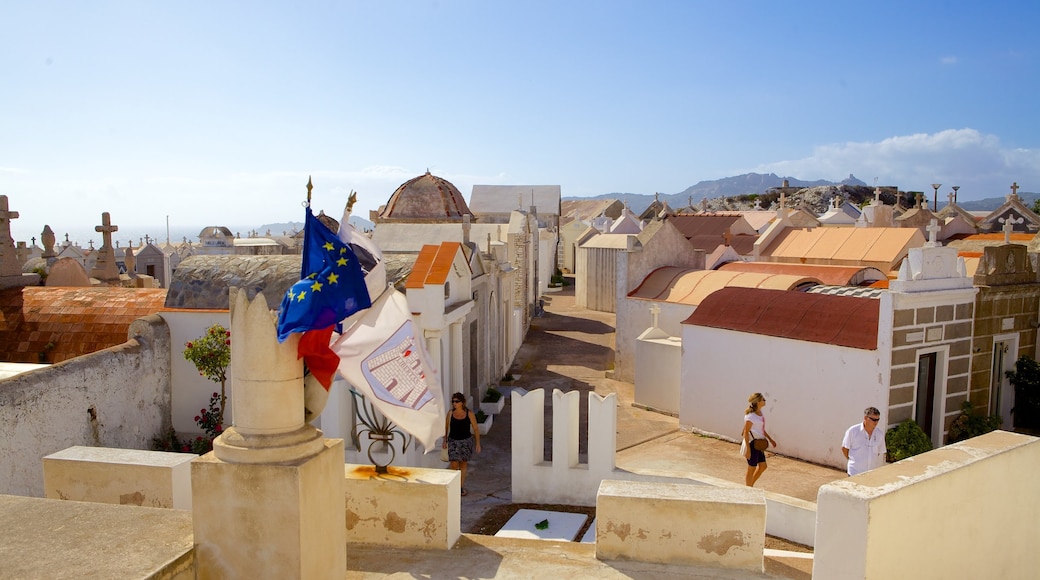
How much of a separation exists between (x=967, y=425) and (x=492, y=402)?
→ 929 centimetres

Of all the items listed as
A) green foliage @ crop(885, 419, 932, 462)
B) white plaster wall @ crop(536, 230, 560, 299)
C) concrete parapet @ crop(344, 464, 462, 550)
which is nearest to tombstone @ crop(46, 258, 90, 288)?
concrete parapet @ crop(344, 464, 462, 550)

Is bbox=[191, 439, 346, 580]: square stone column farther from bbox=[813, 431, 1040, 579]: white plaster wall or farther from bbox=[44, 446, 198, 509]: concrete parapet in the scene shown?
bbox=[813, 431, 1040, 579]: white plaster wall

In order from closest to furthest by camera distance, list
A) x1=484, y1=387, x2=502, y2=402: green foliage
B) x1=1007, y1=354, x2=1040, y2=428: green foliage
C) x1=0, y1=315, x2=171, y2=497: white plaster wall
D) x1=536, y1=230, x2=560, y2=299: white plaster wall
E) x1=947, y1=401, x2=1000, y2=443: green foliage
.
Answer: x1=0, y1=315, x2=171, y2=497: white plaster wall
x1=947, y1=401, x2=1000, y2=443: green foliage
x1=1007, y1=354, x2=1040, y2=428: green foliage
x1=484, y1=387, x2=502, y2=402: green foliage
x1=536, y1=230, x2=560, y2=299: white plaster wall

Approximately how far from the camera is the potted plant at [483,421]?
15336mm

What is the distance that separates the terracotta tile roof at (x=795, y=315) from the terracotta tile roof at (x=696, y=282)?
161 centimetres

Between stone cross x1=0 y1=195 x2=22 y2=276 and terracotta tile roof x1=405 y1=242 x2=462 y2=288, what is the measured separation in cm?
776

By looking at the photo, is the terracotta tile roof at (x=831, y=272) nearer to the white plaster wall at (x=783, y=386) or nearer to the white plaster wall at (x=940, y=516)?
the white plaster wall at (x=783, y=386)

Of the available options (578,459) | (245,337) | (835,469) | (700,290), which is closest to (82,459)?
(245,337)

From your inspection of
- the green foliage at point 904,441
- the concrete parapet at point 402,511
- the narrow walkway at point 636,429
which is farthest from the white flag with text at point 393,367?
the green foliage at point 904,441

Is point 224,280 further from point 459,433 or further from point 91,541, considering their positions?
point 91,541

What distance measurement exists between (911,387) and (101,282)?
20.5 metres

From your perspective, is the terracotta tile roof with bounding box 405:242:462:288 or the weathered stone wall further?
the weathered stone wall

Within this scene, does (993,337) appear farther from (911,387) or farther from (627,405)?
(627,405)

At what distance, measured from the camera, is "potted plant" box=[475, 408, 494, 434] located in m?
15.3
